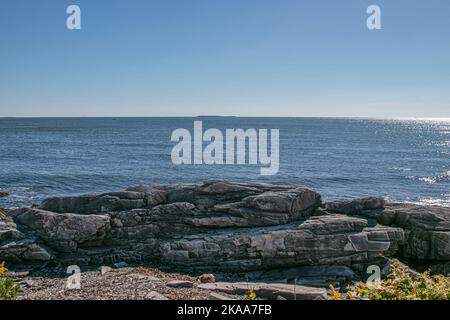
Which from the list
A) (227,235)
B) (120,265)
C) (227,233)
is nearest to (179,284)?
(120,265)

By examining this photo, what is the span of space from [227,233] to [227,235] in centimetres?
33

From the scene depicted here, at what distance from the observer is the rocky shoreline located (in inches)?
778

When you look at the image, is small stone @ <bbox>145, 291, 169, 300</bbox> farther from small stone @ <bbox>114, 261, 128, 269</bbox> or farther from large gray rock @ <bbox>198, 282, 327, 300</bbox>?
small stone @ <bbox>114, 261, 128, 269</bbox>

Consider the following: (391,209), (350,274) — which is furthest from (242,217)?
(391,209)

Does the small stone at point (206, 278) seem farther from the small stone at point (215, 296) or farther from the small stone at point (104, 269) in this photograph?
the small stone at point (104, 269)

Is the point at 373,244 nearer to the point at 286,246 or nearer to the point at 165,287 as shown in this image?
the point at 286,246

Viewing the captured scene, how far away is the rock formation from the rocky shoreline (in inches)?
2.2

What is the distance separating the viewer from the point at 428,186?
2060 inches

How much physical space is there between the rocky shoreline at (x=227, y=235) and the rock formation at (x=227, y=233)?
55 millimetres

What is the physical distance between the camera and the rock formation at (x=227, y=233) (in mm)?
19859

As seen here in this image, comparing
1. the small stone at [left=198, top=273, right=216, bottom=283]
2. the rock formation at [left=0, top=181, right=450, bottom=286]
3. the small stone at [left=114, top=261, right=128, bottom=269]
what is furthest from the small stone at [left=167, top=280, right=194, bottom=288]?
the small stone at [left=114, top=261, right=128, bottom=269]

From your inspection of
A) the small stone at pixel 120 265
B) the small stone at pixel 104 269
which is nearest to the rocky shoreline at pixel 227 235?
the small stone at pixel 120 265

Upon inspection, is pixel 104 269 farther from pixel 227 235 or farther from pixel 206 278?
pixel 227 235
